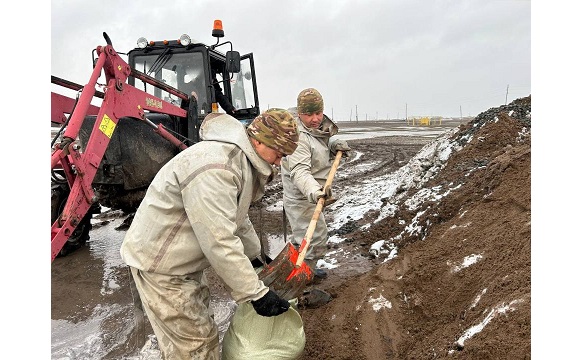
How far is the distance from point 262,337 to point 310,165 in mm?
1919

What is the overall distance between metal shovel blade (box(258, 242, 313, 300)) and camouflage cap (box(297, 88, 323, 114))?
159 cm

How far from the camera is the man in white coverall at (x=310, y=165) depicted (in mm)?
4082

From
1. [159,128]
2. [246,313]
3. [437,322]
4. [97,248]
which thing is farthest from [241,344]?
[97,248]

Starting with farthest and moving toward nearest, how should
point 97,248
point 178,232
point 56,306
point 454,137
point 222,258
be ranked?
point 454,137
point 97,248
point 56,306
point 178,232
point 222,258

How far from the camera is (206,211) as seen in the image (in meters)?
2.10

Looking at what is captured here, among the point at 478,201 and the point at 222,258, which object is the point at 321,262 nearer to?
the point at 478,201

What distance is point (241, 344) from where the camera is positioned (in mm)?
2678

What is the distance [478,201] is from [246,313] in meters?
3.25

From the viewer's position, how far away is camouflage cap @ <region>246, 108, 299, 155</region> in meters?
2.35

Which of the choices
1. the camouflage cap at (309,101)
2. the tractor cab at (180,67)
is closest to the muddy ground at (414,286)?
the camouflage cap at (309,101)

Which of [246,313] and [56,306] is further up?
[246,313]

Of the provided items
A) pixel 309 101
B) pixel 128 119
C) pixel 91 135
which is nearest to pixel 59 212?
pixel 128 119

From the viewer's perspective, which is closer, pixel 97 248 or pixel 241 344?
pixel 241 344

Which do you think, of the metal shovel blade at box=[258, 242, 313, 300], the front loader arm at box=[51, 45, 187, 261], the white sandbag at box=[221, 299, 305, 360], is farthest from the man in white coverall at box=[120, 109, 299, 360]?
the front loader arm at box=[51, 45, 187, 261]
